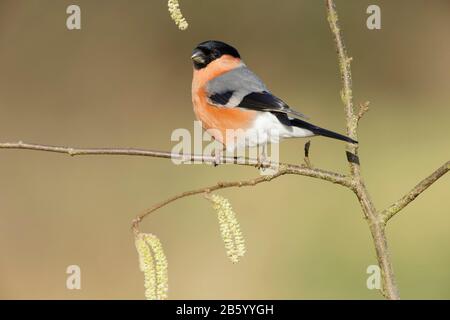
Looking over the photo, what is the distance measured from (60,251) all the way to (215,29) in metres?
1.45

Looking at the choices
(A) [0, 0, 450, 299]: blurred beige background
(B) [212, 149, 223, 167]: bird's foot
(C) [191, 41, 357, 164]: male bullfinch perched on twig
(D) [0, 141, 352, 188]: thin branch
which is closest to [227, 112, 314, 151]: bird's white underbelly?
(C) [191, 41, 357, 164]: male bullfinch perched on twig

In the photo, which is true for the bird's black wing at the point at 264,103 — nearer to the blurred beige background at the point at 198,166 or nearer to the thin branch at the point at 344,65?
the thin branch at the point at 344,65

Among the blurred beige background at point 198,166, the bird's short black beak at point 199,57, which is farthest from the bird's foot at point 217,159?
the blurred beige background at point 198,166

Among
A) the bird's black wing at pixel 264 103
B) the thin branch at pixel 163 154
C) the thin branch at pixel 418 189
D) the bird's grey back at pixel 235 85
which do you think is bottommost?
the thin branch at pixel 418 189

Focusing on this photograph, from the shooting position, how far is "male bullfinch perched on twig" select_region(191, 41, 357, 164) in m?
1.67

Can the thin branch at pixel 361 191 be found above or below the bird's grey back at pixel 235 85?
below

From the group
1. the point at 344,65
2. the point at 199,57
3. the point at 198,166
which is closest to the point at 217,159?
the point at 344,65

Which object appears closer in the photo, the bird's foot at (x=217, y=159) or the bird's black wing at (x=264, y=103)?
the bird's foot at (x=217, y=159)

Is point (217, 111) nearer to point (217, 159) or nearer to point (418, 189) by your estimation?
point (217, 159)

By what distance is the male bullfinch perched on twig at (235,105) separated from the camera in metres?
1.67

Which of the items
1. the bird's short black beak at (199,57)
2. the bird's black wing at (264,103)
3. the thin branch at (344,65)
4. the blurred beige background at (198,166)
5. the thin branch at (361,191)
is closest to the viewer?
the thin branch at (361,191)

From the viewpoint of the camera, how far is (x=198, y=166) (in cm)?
372

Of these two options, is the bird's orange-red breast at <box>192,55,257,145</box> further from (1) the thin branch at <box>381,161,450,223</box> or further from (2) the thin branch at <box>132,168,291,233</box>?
(1) the thin branch at <box>381,161,450,223</box>

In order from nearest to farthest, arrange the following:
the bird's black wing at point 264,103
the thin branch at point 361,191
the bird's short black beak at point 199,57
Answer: the thin branch at point 361,191 < the bird's black wing at point 264,103 < the bird's short black beak at point 199,57
